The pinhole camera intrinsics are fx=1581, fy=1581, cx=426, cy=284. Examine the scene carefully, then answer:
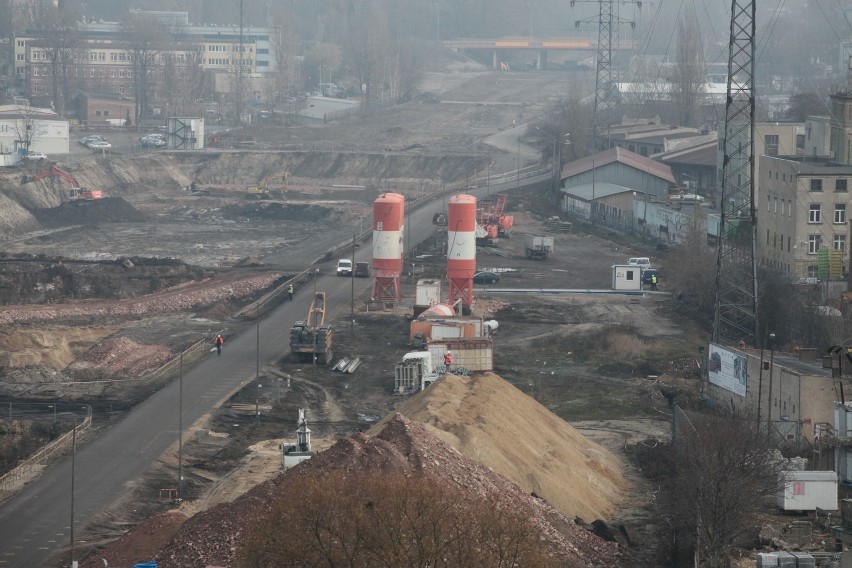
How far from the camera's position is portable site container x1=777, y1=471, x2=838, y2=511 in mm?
30562

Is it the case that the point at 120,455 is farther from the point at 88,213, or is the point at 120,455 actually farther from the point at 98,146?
the point at 98,146

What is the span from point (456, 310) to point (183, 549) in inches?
1127

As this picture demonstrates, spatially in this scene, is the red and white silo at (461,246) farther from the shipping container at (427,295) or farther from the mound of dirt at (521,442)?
the mound of dirt at (521,442)

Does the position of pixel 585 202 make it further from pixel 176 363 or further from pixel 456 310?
pixel 176 363

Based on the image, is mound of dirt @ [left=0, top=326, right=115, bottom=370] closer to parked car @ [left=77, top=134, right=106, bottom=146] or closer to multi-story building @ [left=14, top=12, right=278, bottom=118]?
parked car @ [left=77, top=134, right=106, bottom=146]

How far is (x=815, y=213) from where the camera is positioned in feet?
186

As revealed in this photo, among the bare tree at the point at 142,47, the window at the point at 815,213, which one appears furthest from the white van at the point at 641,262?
the bare tree at the point at 142,47

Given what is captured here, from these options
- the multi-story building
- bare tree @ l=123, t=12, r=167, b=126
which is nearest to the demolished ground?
bare tree @ l=123, t=12, r=167, b=126

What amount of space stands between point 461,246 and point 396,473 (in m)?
26.8

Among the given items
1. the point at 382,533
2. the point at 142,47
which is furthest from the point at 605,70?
the point at 382,533

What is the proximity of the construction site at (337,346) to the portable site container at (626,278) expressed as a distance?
116cm

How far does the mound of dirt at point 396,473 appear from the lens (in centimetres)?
2623

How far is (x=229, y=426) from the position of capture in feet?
130

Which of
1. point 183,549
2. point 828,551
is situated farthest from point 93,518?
point 828,551
